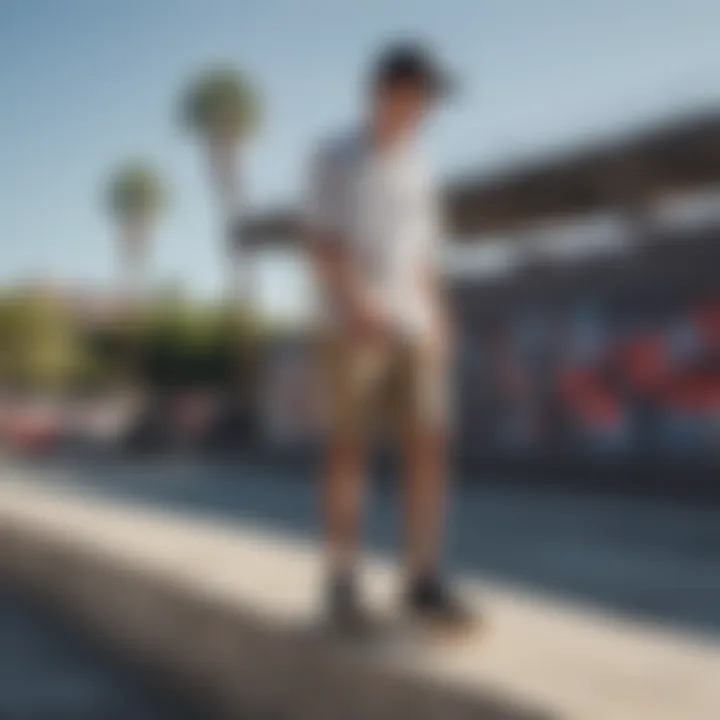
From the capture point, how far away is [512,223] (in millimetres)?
19656

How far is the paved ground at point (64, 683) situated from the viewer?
448cm

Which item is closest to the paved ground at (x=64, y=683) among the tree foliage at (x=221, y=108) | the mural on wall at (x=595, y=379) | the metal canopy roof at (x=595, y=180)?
the metal canopy roof at (x=595, y=180)

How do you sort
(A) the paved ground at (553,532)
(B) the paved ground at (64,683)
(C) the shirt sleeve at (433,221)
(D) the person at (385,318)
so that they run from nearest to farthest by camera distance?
(D) the person at (385,318), (C) the shirt sleeve at (433,221), (B) the paved ground at (64,683), (A) the paved ground at (553,532)

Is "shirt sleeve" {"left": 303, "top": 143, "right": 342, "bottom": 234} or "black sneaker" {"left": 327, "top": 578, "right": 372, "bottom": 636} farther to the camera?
"black sneaker" {"left": 327, "top": 578, "right": 372, "bottom": 636}

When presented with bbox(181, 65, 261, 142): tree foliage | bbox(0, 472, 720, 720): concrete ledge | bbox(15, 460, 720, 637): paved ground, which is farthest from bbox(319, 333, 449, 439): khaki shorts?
bbox(181, 65, 261, 142): tree foliage

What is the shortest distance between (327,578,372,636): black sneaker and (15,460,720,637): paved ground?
3.55 m

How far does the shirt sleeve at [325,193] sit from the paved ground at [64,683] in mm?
1810

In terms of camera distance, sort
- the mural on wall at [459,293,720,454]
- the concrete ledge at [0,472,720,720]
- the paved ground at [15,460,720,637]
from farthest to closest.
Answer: the mural on wall at [459,293,720,454], the paved ground at [15,460,720,637], the concrete ledge at [0,472,720,720]

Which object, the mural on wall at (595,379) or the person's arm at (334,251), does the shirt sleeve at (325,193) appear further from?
the mural on wall at (595,379)

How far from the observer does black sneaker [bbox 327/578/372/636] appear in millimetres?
3645

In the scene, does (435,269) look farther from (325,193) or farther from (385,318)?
(325,193)

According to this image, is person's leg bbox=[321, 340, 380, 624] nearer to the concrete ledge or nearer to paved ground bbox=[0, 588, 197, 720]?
the concrete ledge

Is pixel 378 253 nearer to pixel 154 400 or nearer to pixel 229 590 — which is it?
pixel 229 590

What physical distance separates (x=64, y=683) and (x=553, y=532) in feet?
29.1
